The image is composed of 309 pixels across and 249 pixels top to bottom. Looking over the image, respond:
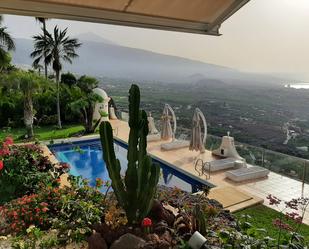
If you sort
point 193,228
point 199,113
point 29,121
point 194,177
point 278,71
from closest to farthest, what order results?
point 193,228
point 194,177
point 199,113
point 29,121
point 278,71

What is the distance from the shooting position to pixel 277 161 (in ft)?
28.6

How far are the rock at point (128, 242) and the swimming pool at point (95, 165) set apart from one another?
15.6 ft

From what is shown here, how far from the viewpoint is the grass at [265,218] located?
17.0 feet

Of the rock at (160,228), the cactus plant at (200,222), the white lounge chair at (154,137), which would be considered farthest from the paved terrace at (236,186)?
the rock at (160,228)

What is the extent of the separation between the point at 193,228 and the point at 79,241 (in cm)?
149

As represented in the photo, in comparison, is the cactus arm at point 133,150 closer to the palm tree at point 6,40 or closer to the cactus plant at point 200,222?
the cactus plant at point 200,222

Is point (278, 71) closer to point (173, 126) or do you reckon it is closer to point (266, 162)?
point (173, 126)

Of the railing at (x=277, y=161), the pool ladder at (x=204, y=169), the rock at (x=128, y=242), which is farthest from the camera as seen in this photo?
the pool ladder at (x=204, y=169)

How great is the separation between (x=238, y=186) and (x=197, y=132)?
11.6 ft

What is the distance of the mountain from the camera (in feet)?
210

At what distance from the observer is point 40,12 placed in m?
2.09

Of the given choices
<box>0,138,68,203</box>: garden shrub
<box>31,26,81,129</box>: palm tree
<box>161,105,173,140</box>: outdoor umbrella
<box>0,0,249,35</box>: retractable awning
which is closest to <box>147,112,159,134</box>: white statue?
<box>161,105,173,140</box>: outdoor umbrella

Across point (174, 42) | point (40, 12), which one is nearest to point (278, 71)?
point (174, 42)

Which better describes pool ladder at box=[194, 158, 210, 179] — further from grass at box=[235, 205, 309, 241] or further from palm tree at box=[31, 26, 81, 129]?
palm tree at box=[31, 26, 81, 129]
